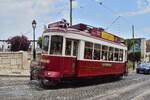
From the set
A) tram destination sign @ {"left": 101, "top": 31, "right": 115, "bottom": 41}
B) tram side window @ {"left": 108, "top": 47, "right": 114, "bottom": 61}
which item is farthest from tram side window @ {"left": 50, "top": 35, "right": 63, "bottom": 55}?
tram side window @ {"left": 108, "top": 47, "right": 114, "bottom": 61}

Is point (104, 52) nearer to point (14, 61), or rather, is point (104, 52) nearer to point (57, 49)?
point (57, 49)

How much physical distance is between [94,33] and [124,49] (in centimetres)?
792

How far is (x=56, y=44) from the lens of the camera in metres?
22.9

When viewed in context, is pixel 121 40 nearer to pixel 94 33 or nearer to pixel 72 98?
pixel 94 33

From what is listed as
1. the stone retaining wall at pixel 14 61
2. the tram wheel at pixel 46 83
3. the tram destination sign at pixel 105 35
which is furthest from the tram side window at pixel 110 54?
the stone retaining wall at pixel 14 61

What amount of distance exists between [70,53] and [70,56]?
8.0 inches

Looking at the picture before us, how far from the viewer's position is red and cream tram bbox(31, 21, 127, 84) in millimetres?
22609

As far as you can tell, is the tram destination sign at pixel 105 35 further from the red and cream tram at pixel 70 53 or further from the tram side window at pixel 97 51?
the tram side window at pixel 97 51

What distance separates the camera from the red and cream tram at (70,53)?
890 inches

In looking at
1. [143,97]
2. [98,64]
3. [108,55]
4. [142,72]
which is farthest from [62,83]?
[142,72]

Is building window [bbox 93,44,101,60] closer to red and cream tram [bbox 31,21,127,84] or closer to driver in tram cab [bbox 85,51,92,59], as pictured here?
red and cream tram [bbox 31,21,127,84]

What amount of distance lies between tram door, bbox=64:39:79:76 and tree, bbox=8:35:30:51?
46.3 meters

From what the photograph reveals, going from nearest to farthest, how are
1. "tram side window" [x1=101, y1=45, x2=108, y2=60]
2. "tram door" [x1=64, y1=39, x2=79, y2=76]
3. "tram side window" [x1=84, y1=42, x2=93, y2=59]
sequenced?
"tram door" [x1=64, y1=39, x2=79, y2=76] < "tram side window" [x1=84, y1=42, x2=93, y2=59] < "tram side window" [x1=101, y1=45, x2=108, y2=60]

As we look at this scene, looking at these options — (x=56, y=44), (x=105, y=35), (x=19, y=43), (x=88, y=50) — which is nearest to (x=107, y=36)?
(x=105, y=35)
